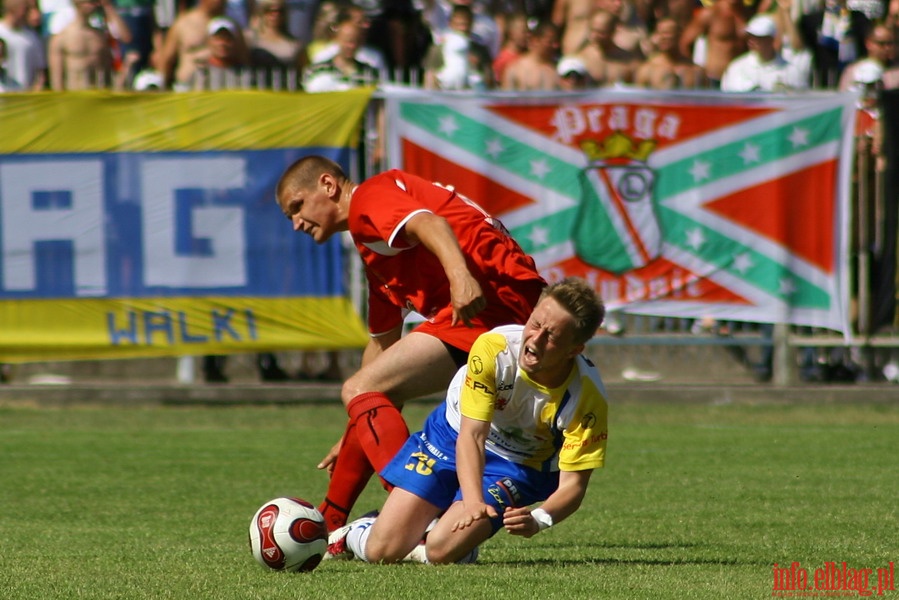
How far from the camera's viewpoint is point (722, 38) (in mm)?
15141

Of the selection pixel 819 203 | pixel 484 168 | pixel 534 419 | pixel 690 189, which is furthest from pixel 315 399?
pixel 534 419

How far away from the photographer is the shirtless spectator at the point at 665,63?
14297mm

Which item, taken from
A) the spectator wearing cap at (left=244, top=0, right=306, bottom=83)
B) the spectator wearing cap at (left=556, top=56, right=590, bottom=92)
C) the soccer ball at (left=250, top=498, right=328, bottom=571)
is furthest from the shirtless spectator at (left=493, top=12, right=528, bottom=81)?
the soccer ball at (left=250, top=498, right=328, bottom=571)

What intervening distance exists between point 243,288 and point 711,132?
4.04 metres

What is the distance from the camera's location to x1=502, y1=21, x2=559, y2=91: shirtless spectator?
46.2 ft

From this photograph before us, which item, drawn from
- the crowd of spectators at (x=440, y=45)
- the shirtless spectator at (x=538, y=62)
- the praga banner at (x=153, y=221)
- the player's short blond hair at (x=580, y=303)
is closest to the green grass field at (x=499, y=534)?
the praga banner at (x=153, y=221)

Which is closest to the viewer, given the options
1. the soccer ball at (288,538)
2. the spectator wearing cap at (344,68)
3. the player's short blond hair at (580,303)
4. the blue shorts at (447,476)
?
the player's short blond hair at (580,303)

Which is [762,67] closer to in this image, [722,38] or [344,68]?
[722,38]

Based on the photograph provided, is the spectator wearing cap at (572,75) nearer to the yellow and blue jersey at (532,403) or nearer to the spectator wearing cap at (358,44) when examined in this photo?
the spectator wearing cap at (358,44)

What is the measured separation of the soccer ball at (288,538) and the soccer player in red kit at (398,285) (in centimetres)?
54

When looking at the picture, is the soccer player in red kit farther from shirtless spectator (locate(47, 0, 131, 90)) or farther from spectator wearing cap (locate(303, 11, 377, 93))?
shirtless spectator (locate(47, 0, 131, 90))

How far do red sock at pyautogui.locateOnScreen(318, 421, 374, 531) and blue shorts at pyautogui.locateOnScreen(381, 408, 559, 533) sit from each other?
247 mm

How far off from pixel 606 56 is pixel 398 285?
8.17m

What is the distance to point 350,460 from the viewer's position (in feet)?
22.6
